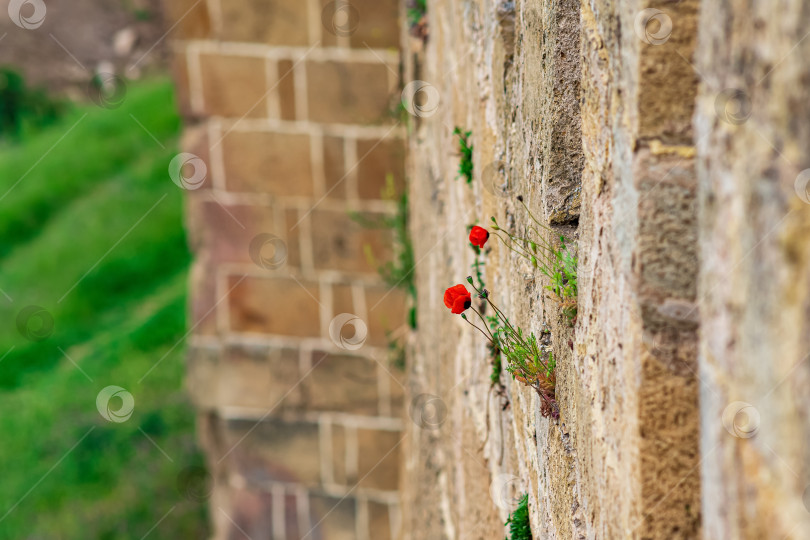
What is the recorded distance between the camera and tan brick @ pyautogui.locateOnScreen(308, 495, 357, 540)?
4.24 m

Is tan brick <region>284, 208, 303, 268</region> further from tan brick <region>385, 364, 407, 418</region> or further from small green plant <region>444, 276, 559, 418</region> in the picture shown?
small green plant <region>444, 276, 559, 418</region>

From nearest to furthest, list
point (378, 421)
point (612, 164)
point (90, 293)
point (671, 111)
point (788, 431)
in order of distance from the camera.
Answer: point (788, 431) → point (671, 111) → point (612, 164) → point (378, 421) → point (90, 293)

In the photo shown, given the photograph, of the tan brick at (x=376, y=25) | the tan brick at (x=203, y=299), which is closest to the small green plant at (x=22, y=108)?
the tan brick at (x=203, y=299)

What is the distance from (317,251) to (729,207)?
3222 mm

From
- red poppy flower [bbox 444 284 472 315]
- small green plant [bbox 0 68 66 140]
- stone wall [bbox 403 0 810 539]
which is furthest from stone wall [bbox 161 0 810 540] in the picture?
small green plant [bbox 0 68 66 140]

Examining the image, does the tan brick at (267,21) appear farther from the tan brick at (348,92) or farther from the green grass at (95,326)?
the green grass at (95,326)

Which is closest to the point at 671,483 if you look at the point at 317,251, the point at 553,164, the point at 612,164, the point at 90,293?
the point at 612,164

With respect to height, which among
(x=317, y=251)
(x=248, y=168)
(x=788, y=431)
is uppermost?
(x=248, y=168)

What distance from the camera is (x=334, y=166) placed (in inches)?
148

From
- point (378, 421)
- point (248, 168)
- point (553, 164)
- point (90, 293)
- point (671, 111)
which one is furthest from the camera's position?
point (90, 293)

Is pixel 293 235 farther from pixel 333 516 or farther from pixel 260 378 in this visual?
pixel 333 516

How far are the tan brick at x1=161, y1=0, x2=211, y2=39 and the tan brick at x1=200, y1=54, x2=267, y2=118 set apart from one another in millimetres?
105

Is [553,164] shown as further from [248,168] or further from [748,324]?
[248,168]

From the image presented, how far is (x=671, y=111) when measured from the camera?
2.77 feet
